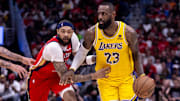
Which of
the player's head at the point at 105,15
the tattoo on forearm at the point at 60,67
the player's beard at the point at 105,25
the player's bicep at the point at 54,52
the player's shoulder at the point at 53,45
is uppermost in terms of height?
the player's head at the point at 105,15

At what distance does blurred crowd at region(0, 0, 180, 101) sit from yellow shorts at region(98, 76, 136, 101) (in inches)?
130

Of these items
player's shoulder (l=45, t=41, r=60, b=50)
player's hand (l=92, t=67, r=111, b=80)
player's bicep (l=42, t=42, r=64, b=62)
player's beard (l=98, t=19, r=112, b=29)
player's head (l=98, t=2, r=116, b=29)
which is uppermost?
player's head (l=98, t=2, r=116, b=29)

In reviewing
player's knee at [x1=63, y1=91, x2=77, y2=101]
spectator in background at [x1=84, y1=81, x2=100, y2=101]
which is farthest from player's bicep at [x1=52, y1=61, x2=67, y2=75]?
spectator in background at [x1=84, y1=81, x2=100, y2=101]

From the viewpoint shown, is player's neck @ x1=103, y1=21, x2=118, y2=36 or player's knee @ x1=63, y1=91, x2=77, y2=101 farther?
player's knee @ x1=63, y1=91, x2=77, y2=101

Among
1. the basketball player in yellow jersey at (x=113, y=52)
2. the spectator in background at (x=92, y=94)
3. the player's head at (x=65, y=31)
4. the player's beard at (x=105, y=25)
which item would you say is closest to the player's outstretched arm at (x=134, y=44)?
the basketball player in yellow jersey at (x=113, y=52)

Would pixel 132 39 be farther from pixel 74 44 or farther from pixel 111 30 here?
pixel 74 44

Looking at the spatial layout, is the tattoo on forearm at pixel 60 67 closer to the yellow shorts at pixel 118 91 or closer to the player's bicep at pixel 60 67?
the player's bicep at pixel 60 67

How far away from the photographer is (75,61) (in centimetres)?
437

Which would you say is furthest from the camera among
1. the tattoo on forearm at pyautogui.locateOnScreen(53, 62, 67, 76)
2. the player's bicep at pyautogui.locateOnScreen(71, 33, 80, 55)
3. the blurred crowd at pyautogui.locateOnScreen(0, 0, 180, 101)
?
the blurred crowd at pyautogui.locateOnScreen(0, 0, 180, 101)

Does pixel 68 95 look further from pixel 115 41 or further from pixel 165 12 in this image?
pixel 165 12

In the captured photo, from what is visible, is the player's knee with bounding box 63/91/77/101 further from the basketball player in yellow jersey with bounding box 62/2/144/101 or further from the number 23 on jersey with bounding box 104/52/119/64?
the number 23 on jersey with bounding box 104/52/119/64

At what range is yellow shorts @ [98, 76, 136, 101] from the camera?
4.27m

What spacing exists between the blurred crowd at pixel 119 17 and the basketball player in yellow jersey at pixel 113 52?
3357mm

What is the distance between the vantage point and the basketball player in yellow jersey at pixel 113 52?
4.16m
